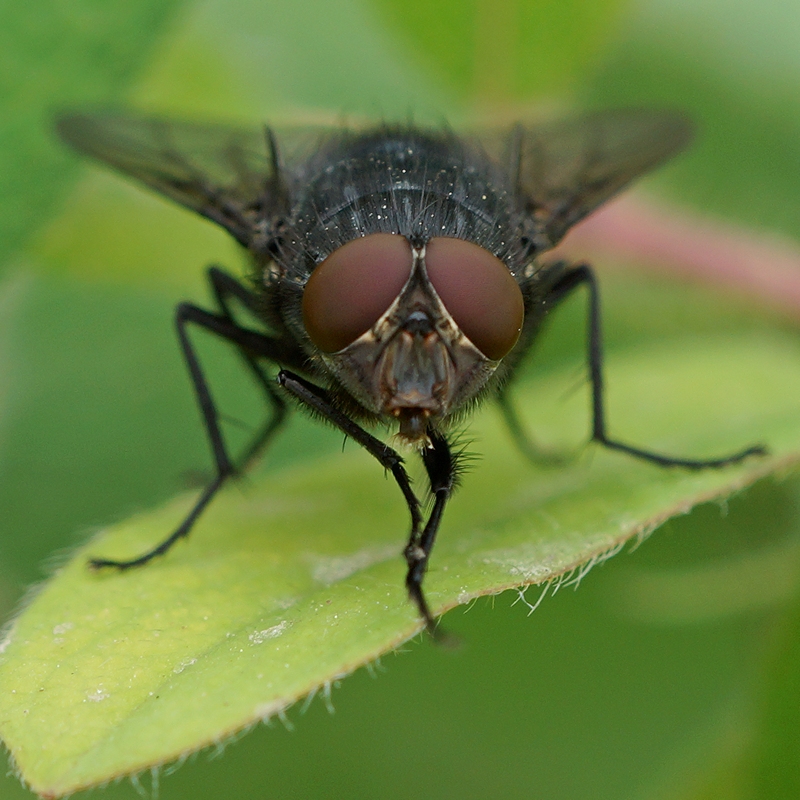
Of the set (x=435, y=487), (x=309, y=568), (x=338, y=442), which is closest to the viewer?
(x=435, y=487)

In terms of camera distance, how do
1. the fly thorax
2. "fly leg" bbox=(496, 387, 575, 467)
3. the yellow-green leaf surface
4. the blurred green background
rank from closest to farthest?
1. the yellow-green leaf surface
2. the fly thorax
3. the blurred green background
4. "fly leg" bbox=(496, 387, 575, 467)

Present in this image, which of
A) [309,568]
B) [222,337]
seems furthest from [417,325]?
[222,337]

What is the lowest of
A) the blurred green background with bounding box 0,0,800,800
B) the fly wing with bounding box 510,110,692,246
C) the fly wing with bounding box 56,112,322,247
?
the blurred green background with bounding box 0,0,800,800

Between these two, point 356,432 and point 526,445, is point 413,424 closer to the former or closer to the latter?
point 356,432

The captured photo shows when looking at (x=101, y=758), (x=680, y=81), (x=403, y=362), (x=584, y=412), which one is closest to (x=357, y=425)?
(x=403, y=362)

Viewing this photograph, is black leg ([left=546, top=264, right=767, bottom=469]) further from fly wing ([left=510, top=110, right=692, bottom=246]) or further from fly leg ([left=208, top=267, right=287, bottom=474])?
fly leg ([left=208, top=267, right=287, bottom=474])

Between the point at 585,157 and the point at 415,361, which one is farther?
the point at 585,157

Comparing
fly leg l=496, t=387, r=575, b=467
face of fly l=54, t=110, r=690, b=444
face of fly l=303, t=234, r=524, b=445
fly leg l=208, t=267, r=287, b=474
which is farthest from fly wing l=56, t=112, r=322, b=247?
fly leg l=496, t=387, r=575, b=467
